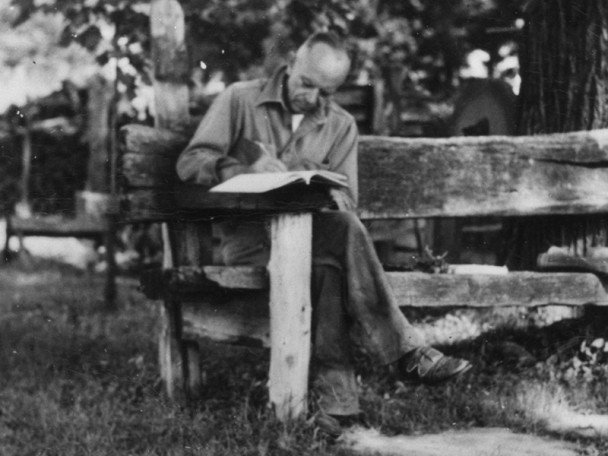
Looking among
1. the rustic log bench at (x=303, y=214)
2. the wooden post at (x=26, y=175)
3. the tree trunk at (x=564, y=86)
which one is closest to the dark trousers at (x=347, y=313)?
the rustic log bench at (x=303, y=214)

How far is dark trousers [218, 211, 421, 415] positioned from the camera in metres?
3.56

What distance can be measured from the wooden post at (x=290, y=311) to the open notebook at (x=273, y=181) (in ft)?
0.58

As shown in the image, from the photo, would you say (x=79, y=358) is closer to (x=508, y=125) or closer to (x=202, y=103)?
(x=202, y=103)

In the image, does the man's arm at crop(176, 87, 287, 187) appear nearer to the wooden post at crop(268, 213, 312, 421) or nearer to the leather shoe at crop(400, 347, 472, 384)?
the wooden post at crop(268, 213, 312, 421)

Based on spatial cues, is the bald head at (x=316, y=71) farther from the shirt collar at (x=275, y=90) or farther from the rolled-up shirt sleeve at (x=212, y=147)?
the rolled-up shirt sleeve at (x=212, y=147)

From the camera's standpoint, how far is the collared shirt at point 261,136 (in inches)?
157

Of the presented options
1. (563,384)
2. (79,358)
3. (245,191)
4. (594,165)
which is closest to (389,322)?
(245,191)

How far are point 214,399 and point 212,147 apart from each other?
1.21m

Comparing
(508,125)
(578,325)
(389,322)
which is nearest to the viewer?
(389,322)

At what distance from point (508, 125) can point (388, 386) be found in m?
2.10

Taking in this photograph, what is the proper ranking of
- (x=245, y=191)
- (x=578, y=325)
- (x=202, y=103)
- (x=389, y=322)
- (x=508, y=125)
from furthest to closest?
(x=202, y=103)
(x=508, y=125)
(x=578, y=325)
(x=389, y=322)
(x=245, y=191)

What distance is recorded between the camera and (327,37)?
3.99 meters

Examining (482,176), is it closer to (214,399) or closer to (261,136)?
(261,136)

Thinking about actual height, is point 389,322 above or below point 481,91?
below
